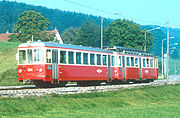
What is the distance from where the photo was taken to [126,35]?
100875 millimetres

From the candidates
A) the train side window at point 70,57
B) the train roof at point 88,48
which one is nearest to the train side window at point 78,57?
the train roof at point 88,48

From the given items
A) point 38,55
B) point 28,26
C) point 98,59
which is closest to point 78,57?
point 98,59

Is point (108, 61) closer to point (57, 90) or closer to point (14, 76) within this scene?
point (57, 90)

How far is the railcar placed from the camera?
26266mm

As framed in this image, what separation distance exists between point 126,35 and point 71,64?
73.5 meters

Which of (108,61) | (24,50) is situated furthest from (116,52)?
(24,50)

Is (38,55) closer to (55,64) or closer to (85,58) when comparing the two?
(55,64)

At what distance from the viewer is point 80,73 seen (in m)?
29.7

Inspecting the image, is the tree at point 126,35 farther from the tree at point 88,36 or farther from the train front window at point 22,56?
the train front window at point 22,56

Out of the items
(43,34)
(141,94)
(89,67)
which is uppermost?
(43,34)

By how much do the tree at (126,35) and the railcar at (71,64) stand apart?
5820 centimetres

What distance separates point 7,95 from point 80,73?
9.48 metres

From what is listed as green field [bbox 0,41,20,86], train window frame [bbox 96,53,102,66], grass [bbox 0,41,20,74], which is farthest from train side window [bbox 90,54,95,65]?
grass [bbox 0,41,20,74]

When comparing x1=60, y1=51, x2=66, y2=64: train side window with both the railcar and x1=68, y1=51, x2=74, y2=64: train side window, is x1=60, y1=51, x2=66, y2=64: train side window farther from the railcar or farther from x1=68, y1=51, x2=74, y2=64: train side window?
x1=68, y1=51, x2=74, y2=64: train side window
